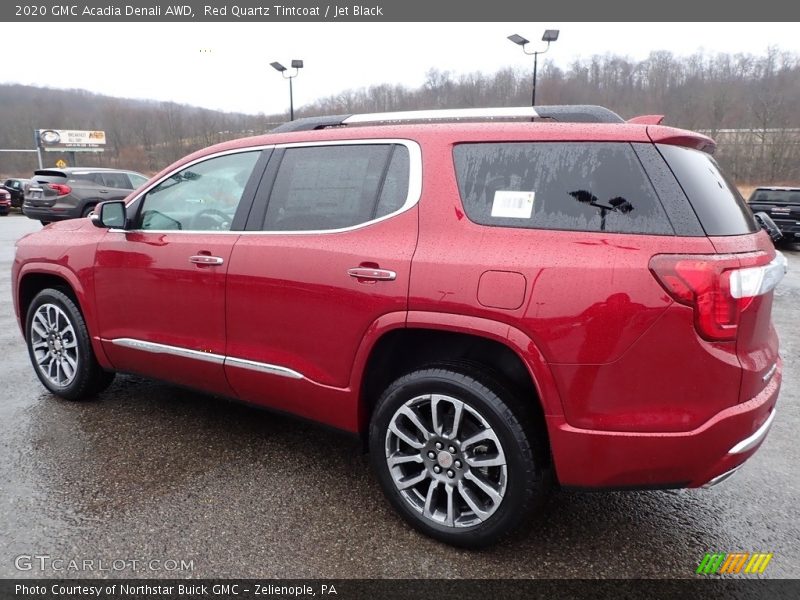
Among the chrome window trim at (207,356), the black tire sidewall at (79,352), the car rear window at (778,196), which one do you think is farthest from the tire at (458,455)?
the car rear window at (778,196)

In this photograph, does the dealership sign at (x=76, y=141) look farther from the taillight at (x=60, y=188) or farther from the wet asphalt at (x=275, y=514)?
the wet asphalt at (x=275, y=514)

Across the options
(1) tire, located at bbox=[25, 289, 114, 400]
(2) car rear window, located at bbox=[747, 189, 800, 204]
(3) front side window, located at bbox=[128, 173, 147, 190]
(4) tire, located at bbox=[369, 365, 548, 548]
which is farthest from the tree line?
(4) tire, located at bbox=[369, 365, 548, 548]

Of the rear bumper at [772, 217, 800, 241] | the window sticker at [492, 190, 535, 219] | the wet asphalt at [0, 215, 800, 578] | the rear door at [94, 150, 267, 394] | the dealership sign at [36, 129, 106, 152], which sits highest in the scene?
the dealership sign at [36, 129, 106, 152]

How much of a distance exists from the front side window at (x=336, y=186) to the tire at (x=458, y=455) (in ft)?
2.66

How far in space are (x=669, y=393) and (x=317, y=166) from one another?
1898 mm

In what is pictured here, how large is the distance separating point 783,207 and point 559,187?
16672 millimetres

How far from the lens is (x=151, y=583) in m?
2.19

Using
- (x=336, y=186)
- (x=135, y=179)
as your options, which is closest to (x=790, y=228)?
(x=336, y=186)

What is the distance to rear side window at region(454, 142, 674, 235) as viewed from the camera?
2088 mm

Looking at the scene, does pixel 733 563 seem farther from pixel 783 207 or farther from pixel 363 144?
pixel 783 207

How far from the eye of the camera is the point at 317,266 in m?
2.65

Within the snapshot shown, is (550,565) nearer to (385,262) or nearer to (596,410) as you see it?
(596,410)

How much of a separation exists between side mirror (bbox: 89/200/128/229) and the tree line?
2170cm

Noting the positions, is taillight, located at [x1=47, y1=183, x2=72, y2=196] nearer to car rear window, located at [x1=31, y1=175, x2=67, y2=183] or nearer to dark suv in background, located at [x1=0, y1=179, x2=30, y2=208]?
car rear window, located at [x1=31, y1=175, x2=67, y2=183]
